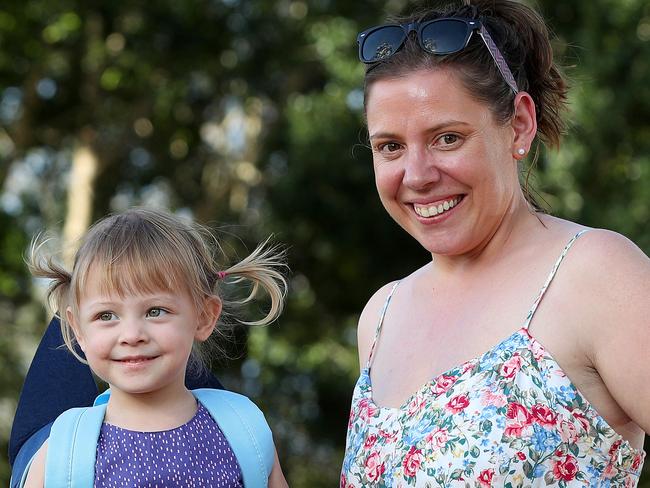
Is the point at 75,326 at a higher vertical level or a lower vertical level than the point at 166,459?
higher

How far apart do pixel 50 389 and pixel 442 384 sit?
0.98 m

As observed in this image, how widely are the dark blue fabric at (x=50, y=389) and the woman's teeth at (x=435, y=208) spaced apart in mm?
933

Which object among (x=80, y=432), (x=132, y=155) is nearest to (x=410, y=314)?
(x=80, y=432)

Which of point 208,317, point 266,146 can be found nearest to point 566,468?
point 208,317

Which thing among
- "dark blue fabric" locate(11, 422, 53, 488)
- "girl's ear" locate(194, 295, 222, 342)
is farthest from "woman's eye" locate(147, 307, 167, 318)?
"dark blue fabric" locate(11, 422, 53, 488)

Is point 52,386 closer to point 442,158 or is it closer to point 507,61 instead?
point 442,158

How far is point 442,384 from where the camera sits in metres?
2.57

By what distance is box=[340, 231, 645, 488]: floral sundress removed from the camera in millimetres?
2371

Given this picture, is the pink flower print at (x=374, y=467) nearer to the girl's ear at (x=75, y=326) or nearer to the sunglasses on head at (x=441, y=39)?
the girl's ear at (x=75, y=326)

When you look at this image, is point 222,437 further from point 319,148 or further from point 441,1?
point 319,148

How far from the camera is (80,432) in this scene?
2504mm

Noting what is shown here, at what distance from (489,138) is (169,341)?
0.92 meters

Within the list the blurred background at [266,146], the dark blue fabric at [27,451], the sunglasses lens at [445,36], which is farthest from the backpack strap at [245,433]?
the blurred background at [266,146]

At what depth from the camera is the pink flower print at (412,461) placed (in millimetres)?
2492
